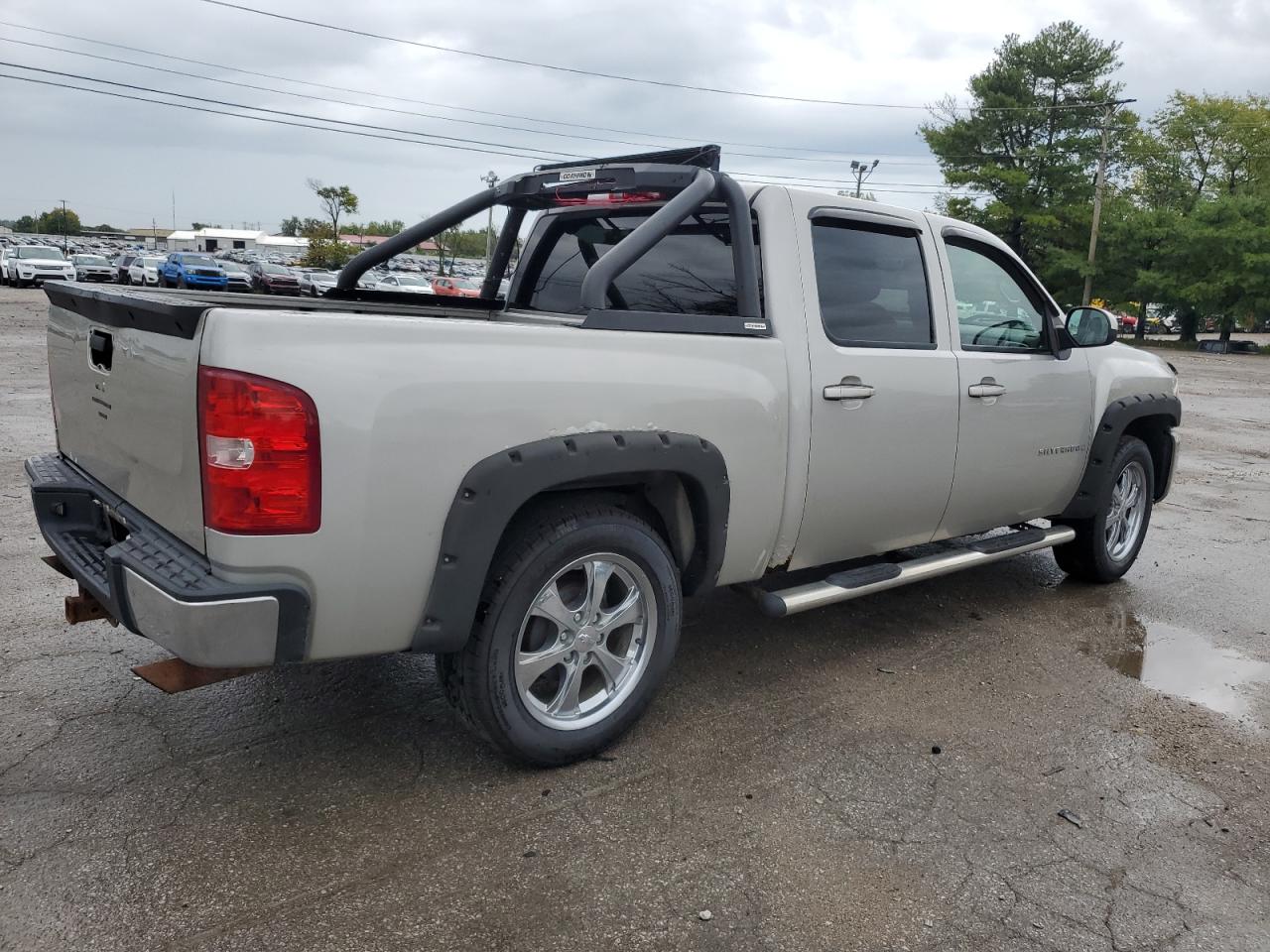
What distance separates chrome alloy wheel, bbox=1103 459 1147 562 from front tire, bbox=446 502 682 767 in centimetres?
341

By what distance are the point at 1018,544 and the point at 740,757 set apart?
2218 mm

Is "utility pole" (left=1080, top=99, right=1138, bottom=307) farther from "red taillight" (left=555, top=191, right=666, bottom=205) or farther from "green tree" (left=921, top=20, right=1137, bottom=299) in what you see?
"red taillight" (left=555, top=191, right=666, bottom=205)

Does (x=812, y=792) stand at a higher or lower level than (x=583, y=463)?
lower

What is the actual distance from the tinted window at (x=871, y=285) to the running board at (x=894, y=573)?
3.11ft

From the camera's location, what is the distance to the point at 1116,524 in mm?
5777

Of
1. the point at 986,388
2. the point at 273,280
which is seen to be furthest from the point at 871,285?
the point at 273,280

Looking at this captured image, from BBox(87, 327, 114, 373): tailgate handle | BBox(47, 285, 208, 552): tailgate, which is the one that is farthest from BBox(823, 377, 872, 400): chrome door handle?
BBox(87, 327, 114, 373): tailgate handle

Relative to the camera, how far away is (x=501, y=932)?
8.17ft

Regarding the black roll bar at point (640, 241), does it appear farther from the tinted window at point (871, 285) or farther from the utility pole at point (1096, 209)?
the utility pole at point (1096, 209)

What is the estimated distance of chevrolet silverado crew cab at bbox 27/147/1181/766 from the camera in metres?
2.55

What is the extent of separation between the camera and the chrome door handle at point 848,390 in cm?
379

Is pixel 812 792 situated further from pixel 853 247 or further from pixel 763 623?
pixel 853 247

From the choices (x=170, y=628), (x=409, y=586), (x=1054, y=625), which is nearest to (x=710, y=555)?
(x=409, y=586)

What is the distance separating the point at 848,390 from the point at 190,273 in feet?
128
